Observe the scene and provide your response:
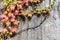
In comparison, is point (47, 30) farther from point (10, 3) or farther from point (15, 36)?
point (10, 3)

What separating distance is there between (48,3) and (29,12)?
0.28 meters

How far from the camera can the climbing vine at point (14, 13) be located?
256 centimetres

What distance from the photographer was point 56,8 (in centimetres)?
260

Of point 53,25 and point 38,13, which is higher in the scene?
point 38,13

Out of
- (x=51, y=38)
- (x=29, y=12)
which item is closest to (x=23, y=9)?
(x=29, y=12)

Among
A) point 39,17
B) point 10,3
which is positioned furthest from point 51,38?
point 10,3

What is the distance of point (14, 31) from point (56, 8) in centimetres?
63

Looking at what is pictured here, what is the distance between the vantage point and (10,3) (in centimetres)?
258

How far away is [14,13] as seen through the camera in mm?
2594

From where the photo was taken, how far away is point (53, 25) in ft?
8.53

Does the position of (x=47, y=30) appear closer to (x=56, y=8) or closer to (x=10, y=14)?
(x=56, y=8)

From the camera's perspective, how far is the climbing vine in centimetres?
256

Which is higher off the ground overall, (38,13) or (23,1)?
(23,1)

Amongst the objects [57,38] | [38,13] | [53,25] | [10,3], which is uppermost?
[10,3]
